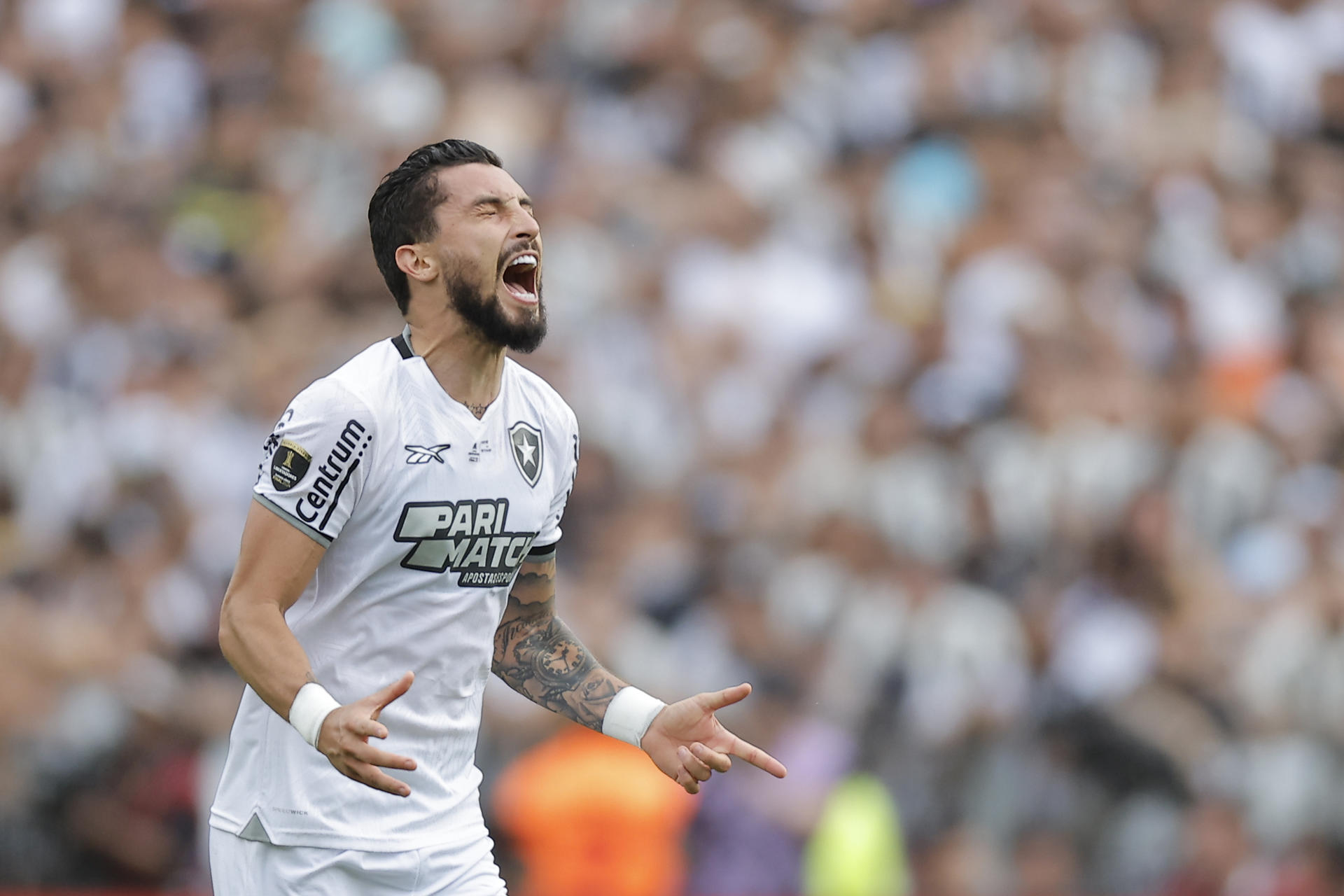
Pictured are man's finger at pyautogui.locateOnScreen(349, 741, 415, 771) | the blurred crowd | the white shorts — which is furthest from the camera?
the blurred crowd

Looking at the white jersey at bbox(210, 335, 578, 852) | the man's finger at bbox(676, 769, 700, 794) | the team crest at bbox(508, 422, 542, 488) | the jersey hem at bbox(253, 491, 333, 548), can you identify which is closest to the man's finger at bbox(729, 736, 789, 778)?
the man's finger at bbox(676, 769, 700, 794)

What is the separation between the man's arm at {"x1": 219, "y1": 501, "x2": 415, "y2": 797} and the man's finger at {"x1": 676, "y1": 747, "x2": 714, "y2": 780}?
709mm

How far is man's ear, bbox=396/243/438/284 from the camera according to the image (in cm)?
395

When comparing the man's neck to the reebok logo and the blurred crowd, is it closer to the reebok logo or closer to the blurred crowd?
the reebok logo

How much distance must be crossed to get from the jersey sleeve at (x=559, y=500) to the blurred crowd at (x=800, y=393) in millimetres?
3235

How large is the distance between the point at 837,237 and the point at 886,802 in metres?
3.96

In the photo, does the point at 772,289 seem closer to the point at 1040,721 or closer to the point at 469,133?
the point at 469,133

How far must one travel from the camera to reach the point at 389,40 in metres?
11.4

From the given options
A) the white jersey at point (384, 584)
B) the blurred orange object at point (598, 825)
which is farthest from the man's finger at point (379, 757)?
the blurred orange object at point (598, 825)

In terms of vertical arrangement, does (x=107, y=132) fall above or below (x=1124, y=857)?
above

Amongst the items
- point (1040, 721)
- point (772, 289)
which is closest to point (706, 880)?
point (1040, 721)

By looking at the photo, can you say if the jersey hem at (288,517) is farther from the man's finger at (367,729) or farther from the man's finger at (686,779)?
the man's finger at (686,779)

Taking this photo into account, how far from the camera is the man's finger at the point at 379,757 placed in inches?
129

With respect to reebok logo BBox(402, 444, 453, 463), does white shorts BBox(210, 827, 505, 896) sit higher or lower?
lower
